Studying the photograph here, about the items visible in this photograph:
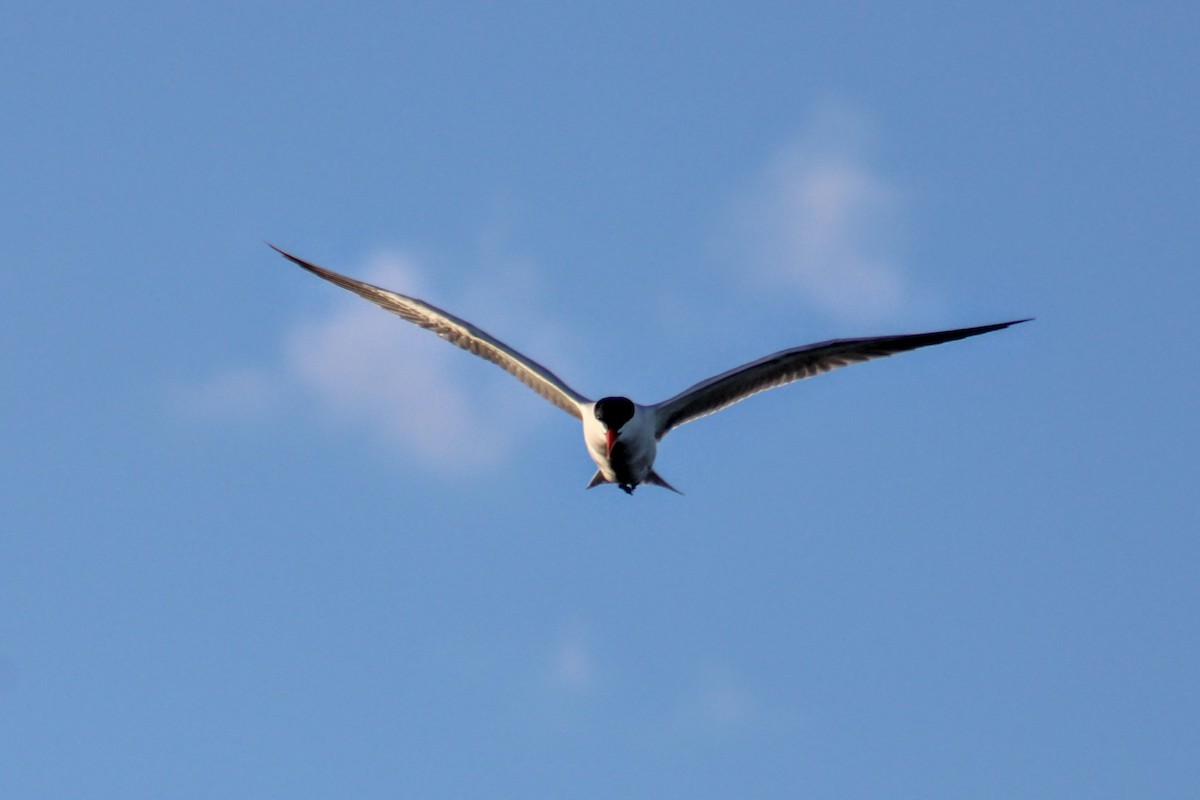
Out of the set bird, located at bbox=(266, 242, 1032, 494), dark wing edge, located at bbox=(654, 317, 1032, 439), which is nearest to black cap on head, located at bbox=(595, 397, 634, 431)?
bird, located at bbox=(266, 242, 1032, 494)

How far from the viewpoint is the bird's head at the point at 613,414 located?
14.1 metres

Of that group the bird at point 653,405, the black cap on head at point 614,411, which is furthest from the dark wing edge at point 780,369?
the black cap on head at point 614,411

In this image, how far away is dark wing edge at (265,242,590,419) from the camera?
15.5 metres

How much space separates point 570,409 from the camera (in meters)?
15.8

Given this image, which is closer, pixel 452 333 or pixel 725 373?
pixel 725 373

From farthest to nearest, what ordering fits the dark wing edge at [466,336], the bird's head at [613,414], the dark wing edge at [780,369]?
the dark wing edge at [466,336] < the dark wing edge at [780,369] < the bird's head at [613,414]

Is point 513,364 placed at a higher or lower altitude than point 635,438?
higher

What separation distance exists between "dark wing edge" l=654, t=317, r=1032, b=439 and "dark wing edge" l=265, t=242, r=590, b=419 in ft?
3.17

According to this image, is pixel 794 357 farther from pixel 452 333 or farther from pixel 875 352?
pixel 452 333

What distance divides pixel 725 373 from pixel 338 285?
4.63m

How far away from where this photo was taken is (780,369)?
15.0 metres

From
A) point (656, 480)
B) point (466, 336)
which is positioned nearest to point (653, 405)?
point (656, 480)

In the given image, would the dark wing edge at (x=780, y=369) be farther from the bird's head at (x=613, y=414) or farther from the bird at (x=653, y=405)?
the bird's head at (x=613, y=414)

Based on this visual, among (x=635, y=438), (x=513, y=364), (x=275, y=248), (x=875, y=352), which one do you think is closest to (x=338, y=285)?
(x=275, y=248)
